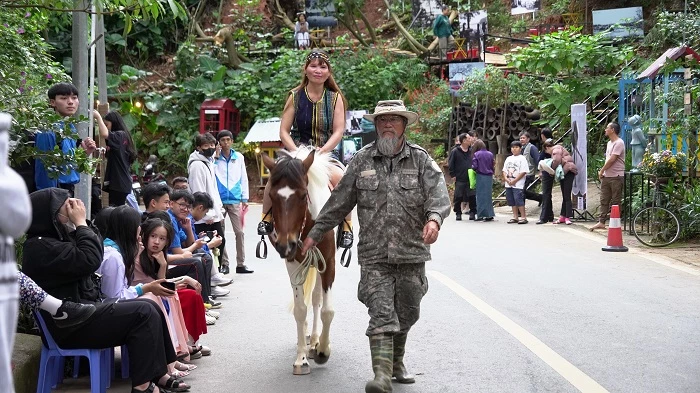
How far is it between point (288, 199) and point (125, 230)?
4.70ft

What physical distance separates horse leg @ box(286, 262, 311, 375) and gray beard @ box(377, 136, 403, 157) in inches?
56.3

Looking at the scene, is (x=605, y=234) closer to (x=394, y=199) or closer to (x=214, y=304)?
(x=214, y=304)

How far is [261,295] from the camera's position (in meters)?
12.3

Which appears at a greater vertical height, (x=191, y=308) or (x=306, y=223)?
(x=306, y=223)

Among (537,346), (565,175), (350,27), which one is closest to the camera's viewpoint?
(537,346)

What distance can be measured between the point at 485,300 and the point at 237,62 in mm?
27899

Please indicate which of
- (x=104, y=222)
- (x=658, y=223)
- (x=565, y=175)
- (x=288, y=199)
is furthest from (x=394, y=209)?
(x=565, y=175)

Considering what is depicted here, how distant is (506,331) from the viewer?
9578mm

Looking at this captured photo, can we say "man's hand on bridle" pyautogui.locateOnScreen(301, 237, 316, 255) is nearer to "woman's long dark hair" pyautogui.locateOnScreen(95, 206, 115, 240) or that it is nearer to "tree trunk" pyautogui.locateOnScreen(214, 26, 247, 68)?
"woman's long dark hair" pyautogui.locateOnScreen(95, 206, 115, 240)

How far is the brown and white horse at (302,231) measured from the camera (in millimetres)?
7621

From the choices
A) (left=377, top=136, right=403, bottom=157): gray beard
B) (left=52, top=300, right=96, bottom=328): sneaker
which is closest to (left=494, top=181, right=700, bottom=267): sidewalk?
(left=377, top=136, right=403, bottom=157): gray beard

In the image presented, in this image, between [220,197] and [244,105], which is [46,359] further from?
[244,105]

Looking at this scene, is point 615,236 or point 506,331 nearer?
point 506,331

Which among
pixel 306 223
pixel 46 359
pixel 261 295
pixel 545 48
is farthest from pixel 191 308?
pixel 545 48
